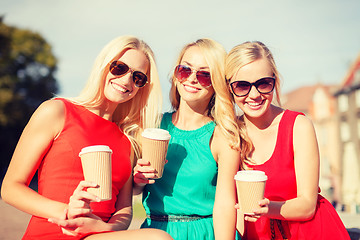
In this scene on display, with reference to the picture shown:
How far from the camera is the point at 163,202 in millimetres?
3271

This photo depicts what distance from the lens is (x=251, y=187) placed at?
2.65m

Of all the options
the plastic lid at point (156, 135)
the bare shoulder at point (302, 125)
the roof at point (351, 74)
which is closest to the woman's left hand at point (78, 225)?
the plastic lid at point (156, 135)

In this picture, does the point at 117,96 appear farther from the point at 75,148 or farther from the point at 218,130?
the point at 218,130

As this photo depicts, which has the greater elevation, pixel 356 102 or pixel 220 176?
pixel 220 176

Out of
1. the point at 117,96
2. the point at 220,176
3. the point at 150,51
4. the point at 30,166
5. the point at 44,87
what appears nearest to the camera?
the point at 30,166

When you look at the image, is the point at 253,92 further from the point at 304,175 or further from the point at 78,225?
the point at 78,225

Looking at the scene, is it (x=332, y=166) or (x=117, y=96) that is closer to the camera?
(x=117, y=96)

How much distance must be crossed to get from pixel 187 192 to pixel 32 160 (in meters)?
1.38

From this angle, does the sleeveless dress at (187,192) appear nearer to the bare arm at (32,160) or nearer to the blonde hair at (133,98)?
the blonde hair at (133,98)

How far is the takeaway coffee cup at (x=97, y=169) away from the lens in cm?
250

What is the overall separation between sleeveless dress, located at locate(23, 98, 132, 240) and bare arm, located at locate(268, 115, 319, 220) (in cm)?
147

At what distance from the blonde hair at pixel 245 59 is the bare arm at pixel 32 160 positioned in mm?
1634

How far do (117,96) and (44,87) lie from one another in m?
31.0

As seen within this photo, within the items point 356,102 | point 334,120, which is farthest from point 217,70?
point 334,120
